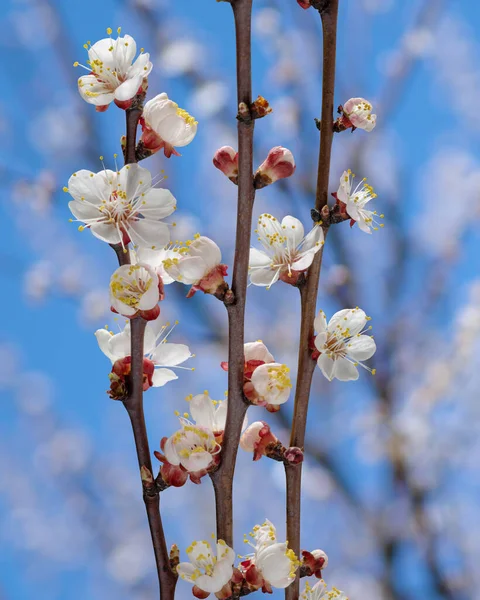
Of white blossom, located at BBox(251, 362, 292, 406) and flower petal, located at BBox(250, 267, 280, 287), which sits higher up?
flower petal, located at BBox(250, 267, 280, 287)

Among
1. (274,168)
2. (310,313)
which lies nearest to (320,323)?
(310,313)

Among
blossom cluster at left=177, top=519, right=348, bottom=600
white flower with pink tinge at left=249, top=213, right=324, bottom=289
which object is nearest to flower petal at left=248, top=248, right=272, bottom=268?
white flower with pink tinge at left=249, top=213, right=324, bottom=289

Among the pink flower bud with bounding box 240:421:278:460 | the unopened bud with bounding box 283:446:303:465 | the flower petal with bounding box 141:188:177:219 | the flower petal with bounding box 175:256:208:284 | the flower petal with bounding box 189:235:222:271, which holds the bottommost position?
the unopened bud with bounding box 283:446:303:465

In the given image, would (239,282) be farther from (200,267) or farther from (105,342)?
(105,342)

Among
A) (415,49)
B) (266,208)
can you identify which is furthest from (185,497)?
(415,49)

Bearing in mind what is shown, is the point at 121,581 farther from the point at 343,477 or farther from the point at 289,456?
the point at 289,456

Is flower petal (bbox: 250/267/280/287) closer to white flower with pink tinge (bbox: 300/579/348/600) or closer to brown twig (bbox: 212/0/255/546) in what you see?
brown twig (bbox: 212/0/255/546)
